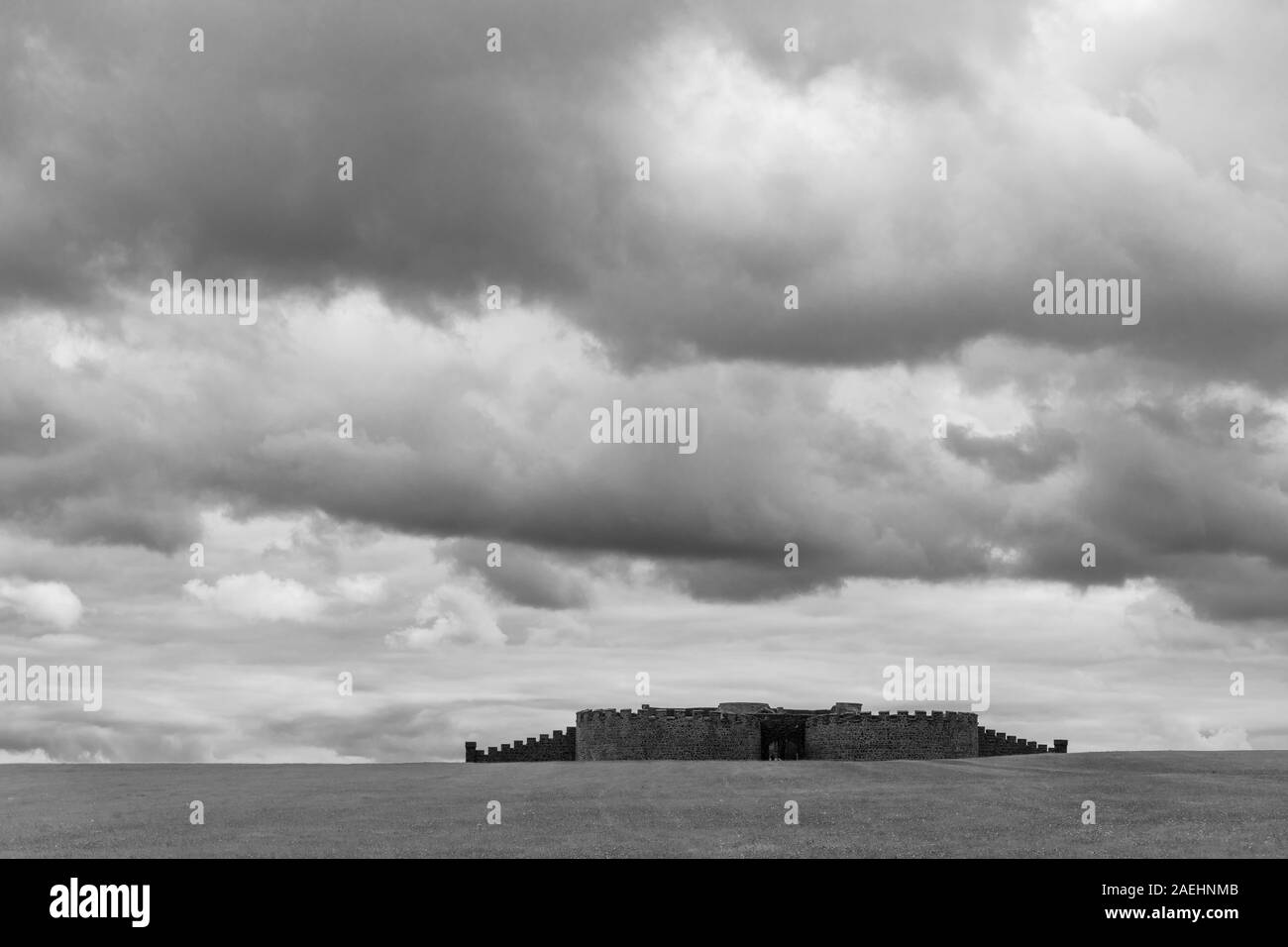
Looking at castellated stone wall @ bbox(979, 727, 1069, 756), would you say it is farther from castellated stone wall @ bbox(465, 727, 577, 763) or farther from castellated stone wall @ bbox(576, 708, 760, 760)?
castellated stone wall @ bbox(465, 727, 577, 763)

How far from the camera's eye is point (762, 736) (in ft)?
213

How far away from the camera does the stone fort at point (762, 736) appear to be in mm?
63000

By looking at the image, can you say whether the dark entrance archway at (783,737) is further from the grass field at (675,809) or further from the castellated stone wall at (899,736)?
the grass field at (675,809)

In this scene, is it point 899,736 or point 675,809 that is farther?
point 899,736

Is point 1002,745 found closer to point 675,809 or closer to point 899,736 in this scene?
point 899,736

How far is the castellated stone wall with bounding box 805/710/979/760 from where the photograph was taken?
62969mm

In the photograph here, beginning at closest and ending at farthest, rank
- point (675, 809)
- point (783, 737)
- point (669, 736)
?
point (675, 809), point (669, 736), point (783, 737)

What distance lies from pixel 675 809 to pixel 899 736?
105 ft

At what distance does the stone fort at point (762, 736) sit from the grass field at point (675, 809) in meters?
14.8

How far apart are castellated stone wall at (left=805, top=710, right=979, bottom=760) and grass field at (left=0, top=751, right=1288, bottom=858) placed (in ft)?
48.4

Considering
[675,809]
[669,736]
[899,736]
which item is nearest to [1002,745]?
[899,736]

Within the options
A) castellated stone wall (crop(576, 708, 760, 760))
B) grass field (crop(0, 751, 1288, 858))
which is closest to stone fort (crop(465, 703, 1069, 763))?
castellated stone wall (crop(576, 708, 760, 760))
